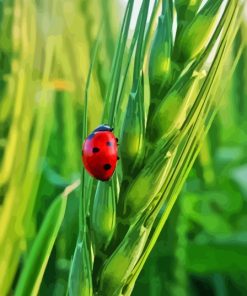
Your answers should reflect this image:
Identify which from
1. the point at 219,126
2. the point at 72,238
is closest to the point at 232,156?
the point at 219,126

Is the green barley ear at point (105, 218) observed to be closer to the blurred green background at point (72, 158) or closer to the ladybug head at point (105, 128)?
the ladybug head at point (105, 128)

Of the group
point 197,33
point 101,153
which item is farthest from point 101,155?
point 197,33

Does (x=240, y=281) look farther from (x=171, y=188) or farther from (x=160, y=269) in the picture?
(x=171, y=188)

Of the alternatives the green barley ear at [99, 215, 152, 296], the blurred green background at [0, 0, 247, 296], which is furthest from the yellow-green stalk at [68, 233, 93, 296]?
the blurred green background at [0, 0, 247, 296]

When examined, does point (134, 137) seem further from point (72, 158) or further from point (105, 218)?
point (72, 158)

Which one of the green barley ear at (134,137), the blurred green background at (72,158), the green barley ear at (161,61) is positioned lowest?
the blurred green background at (72,158)

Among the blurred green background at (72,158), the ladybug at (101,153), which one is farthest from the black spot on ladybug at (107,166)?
the blurred green background at (72,158)
